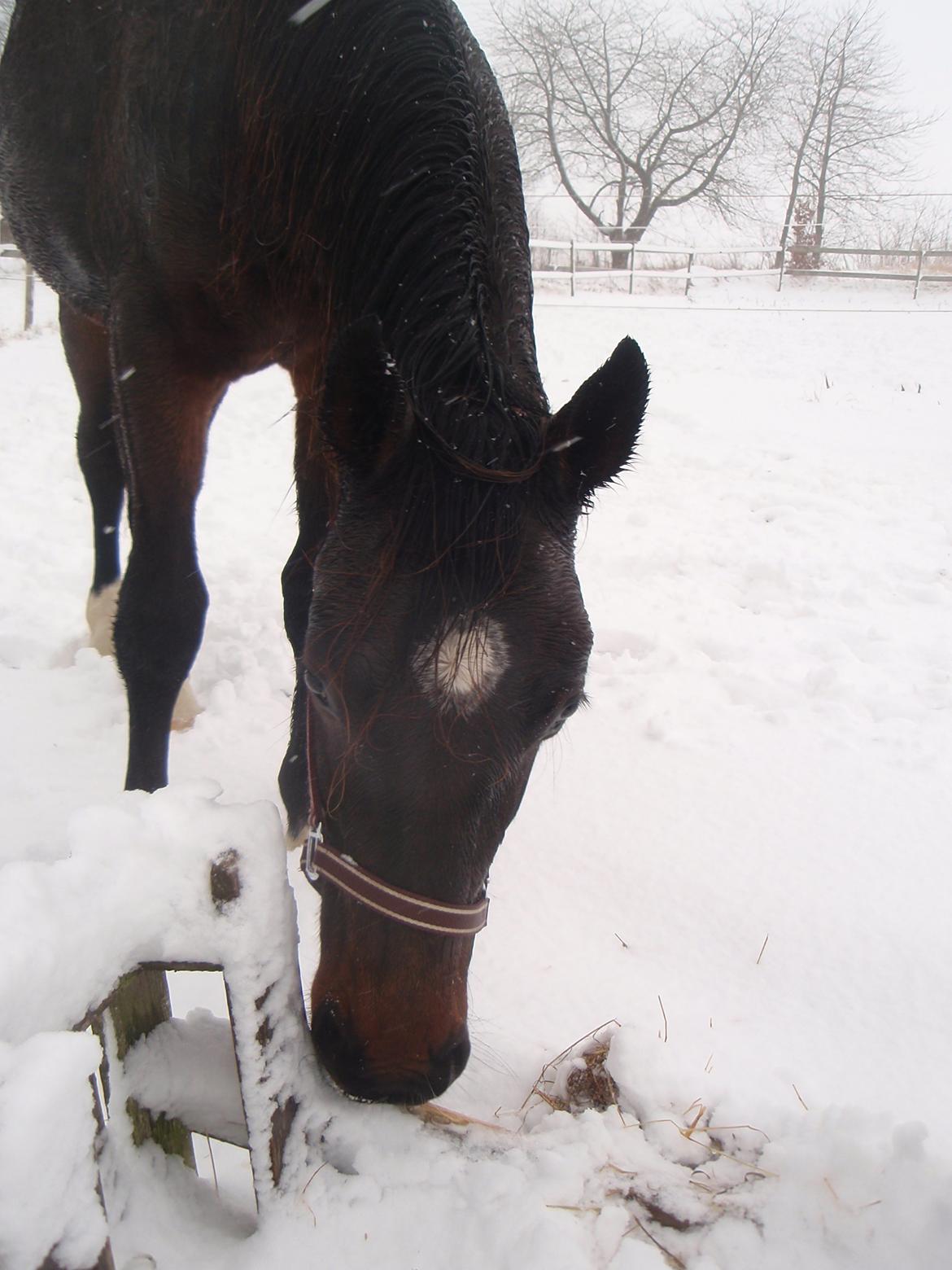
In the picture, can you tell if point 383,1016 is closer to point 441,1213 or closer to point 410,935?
point 410,935

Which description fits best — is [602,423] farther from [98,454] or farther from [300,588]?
[98,454]

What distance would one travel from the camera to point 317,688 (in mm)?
1452

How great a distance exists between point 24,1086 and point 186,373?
2.05m

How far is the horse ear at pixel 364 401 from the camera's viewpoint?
51.5 inches

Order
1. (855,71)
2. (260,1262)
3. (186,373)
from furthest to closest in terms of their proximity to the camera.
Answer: (855,71)
(186,373)
(260,1262)

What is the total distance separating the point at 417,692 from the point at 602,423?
621mm

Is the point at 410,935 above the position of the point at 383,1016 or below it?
above

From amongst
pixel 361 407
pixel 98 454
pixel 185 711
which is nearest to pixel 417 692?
pixel 361 407

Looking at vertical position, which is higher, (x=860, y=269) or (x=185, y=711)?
(x=860, y=269)

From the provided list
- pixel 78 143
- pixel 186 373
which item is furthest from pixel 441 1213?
pixel 78 143

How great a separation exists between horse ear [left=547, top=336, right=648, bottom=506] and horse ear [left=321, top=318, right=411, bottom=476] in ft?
0.95

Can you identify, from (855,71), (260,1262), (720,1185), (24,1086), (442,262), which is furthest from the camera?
(855,71)

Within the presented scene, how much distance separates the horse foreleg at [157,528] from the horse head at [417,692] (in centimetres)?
117

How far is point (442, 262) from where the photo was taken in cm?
161
